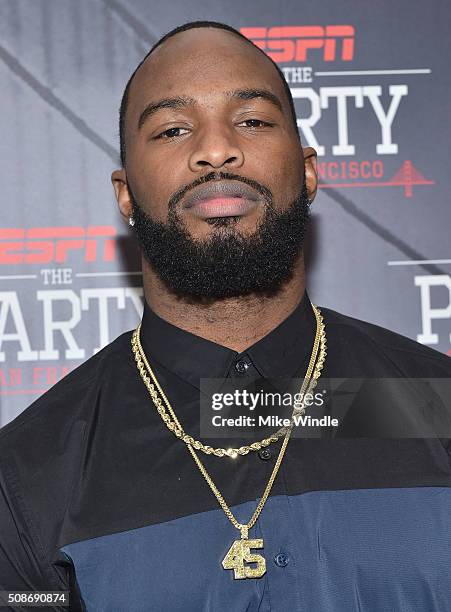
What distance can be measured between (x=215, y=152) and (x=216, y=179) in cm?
4

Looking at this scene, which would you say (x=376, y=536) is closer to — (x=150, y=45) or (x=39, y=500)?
(x=39, y=500)

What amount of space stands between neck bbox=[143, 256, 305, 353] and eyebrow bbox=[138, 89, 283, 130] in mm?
286

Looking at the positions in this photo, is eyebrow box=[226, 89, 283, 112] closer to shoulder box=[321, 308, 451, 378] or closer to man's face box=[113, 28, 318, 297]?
man's face box=[113, 28, 318, 297]

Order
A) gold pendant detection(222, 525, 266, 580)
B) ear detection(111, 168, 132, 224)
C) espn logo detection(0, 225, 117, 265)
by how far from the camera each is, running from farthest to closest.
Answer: espn logo detection(0, 225, 117, 265) < ear detection(111, 168, 132, 224) < gold pendant detection(222, 525, 266, 580)

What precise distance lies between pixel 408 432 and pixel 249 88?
0.62 m

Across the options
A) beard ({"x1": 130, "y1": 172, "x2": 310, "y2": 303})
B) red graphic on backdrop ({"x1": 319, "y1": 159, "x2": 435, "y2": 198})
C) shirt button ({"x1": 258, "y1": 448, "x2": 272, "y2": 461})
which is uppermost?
red graphic on backdrop ({"x1": 319, "y1": 159, "x2": 435, "y2": 198})

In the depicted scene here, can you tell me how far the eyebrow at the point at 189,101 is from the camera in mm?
1368

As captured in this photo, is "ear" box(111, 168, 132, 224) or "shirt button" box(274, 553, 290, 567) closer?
"shirt button" box(274, 553, 290, 567)

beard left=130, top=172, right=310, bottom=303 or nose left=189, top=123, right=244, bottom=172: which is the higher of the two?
nose left=189, top=123, right=244, bottom=172

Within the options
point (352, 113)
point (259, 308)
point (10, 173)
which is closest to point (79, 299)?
point (10, 173)

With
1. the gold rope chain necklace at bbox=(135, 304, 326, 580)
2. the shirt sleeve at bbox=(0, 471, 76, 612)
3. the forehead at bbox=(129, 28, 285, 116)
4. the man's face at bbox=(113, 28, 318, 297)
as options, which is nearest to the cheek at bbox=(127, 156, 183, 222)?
the man's face at bbox=(113, 28, 318, 297)

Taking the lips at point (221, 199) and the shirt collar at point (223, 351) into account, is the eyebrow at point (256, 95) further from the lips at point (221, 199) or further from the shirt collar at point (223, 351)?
the shirt collar at point (223, 351)

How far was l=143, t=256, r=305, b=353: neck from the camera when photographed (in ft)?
4.50

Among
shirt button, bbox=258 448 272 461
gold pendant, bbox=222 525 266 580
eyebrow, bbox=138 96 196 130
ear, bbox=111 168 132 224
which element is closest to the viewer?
gold pendant, bbox=222 525 266 580
